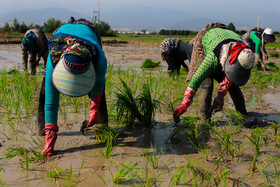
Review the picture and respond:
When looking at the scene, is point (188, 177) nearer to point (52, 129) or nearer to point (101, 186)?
point (101, 186)

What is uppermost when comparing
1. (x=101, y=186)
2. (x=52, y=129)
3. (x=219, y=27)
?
(x=219, y=27)

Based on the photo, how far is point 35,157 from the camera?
2.15 m

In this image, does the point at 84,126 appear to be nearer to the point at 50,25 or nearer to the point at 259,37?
the point at 259,37

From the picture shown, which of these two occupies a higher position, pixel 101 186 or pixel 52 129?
pixel 52 129

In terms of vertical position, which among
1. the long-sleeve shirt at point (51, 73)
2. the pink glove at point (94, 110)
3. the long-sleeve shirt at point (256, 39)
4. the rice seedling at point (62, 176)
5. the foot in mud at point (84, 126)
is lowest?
the rice seedling at point (62, 176)

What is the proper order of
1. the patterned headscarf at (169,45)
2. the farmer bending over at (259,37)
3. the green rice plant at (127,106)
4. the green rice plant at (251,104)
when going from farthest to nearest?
the farmer bending over at (259,37) → the patterned headscarf at (169,45) → the green rice plant at (251,104) → the green rice plant at (127,106)

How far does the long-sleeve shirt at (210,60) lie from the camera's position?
97.0 inches

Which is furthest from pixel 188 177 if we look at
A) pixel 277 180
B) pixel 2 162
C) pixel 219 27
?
pixel 219 27

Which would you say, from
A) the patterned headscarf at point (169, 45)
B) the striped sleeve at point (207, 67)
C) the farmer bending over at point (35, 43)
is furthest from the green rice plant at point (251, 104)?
the farmer bending over at point (35, 43)

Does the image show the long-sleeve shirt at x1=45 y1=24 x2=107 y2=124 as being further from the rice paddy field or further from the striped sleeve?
the striped sleeve

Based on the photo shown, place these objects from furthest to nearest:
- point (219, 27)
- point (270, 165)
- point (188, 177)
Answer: point (219, 27), point (270, 165), point (188, 177)

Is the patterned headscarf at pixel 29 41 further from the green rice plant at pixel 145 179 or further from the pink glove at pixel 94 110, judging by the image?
the green rice plant at pixel 145 179

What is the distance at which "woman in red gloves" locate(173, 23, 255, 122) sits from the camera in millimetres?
2215

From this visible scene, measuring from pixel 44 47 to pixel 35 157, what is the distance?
3692 mm
